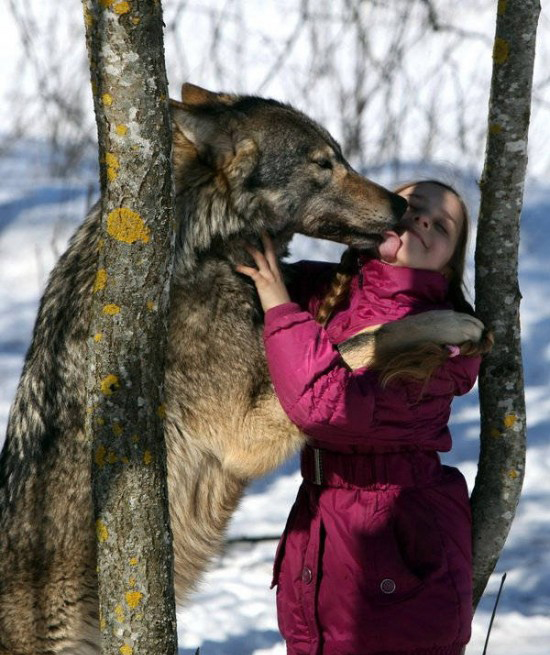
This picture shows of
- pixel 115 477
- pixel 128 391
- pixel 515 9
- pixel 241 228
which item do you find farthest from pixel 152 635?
pixel 515 9

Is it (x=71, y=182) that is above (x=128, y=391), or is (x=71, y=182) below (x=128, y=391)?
above

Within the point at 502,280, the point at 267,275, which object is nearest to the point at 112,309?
the point at 267,275

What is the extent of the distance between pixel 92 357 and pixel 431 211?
128 centimetres

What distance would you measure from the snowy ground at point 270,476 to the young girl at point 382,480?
161cm

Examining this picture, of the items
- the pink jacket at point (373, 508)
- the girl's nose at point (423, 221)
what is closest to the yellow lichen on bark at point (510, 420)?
the pink jacket at point (373, 508)

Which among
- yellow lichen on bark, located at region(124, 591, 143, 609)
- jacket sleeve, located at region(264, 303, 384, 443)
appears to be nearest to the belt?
jacket sleeve, located at region(264, 303, 384, 443)

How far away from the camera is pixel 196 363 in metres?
3.12

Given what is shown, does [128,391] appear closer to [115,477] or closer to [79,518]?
[115,477]

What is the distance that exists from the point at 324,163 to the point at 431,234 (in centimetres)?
62

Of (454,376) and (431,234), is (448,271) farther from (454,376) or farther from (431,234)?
(454,376)

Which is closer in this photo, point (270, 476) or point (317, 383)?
point (317, 383)

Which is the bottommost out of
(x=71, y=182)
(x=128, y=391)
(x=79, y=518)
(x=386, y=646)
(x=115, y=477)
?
(x=386, y=646)

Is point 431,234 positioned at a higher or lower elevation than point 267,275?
higher

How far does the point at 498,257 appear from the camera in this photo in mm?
2865
